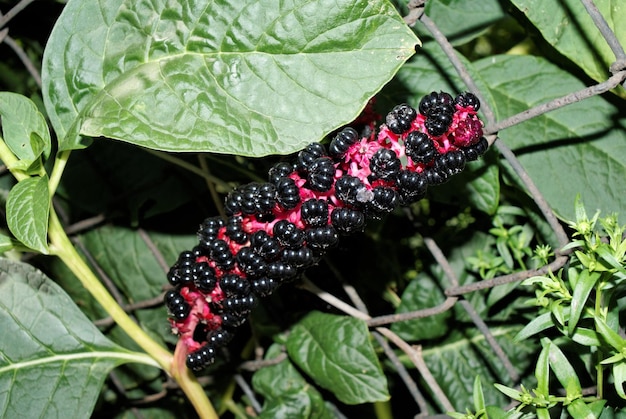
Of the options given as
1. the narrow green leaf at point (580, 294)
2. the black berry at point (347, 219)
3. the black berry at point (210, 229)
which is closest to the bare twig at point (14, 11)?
the black berry at point (210, 229)

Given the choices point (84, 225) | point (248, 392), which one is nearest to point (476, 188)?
point (248, 392)

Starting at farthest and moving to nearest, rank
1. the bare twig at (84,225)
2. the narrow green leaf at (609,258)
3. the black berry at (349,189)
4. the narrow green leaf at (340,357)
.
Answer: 1. the bare twig at (84,225)
2. the narrow green leaf at (340,357)
3. the black berry at (349,189)
4. the narrow green leaf at (609,258)

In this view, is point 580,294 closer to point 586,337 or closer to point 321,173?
point 586,337

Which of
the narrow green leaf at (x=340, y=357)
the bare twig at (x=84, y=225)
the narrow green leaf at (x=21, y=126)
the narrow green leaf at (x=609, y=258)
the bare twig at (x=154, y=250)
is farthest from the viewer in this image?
the bare twig at (x=84, y=225)

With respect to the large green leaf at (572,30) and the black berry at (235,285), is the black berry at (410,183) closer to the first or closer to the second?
the black berry at (235,285)

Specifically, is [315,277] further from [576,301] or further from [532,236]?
[576,301]

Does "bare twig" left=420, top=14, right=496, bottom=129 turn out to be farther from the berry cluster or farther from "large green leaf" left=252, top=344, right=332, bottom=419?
"large green leaf" left=252, top=344, right=332, bottom=419

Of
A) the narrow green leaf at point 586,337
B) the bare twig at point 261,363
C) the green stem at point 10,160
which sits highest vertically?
the green stem at point 10,160
